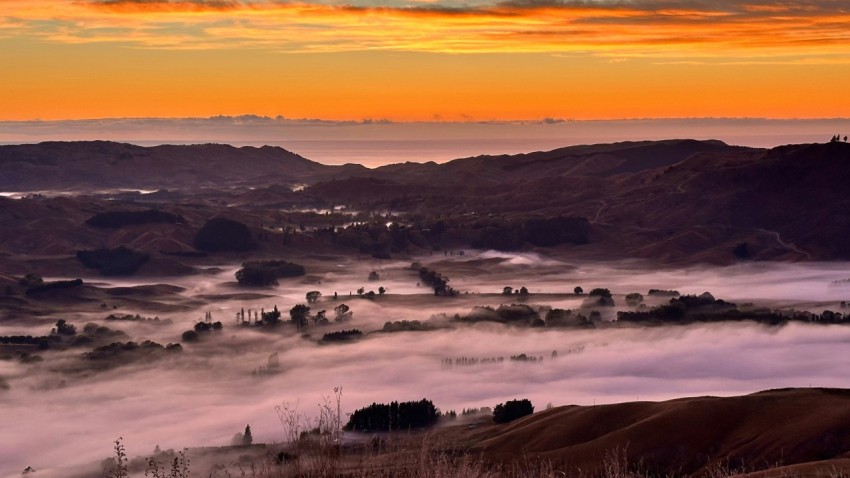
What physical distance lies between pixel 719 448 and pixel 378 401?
6517cm

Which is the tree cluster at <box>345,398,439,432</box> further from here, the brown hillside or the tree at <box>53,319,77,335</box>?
the tree at <box>53,319,77,335</box>

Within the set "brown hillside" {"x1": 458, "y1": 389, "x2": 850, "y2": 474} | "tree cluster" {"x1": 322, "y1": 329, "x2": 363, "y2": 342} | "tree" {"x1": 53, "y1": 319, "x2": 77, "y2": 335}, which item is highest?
"tree" {"x1": 53, "y1": 319, "x2": 77, "y2": 335}

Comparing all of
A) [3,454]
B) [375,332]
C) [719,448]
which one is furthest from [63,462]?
[375,332]

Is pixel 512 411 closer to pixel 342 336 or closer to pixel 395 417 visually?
pixel 395 417

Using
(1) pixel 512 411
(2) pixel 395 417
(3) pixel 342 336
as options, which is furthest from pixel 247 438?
(3) pixel 342 336

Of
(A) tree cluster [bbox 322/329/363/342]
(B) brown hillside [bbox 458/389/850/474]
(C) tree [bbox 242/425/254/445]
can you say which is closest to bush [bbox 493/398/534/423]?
(B) brown hillside [bbox 458/389/850/474]

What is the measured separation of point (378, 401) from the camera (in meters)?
132

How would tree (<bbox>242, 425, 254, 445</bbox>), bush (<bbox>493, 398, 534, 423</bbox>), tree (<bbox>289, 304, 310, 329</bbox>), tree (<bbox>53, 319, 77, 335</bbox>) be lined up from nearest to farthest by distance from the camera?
tree (<bbox>242, 425, 254, 445</bbox>)
bush (<bbox>493, 398, 534, 423</bbox>)
tree (<bbox>53, 319, 77, 335</bbox>)
tree (<bbox>289, 304, 310, 329</bbox>)

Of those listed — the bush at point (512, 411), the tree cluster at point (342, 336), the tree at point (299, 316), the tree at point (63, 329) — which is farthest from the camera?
the tree at point (299, 316)

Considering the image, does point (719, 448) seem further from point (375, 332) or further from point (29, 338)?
point (29, 338)

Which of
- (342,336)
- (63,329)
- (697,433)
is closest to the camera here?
(697,433)

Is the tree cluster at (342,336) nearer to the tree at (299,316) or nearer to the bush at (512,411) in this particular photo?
the tree at (299,316)

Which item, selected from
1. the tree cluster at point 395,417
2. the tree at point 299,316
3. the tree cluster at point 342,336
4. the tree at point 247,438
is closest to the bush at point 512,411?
the tree cluster at point 395,417

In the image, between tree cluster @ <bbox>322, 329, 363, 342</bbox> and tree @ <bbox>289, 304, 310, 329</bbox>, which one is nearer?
tree cluster @ <bbox>322, 329, 363, 342</bbox>
